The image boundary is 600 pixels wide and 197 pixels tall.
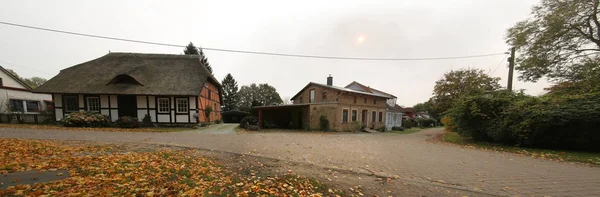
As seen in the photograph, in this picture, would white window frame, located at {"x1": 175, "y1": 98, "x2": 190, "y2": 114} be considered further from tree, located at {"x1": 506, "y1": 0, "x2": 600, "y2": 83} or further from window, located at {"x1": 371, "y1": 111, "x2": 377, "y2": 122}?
tree, located at {"x1": 506, "y1": 0, "x2": 600, "y2": 83}

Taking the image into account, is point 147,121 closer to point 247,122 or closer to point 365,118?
point 247,122

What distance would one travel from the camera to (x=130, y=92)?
1616 centimetres

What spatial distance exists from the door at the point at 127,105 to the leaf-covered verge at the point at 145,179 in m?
12.8

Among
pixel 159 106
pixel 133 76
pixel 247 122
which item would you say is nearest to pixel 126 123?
pixel 159 106

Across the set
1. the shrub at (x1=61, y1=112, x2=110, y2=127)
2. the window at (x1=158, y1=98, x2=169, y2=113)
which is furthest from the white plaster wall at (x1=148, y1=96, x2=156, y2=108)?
the shrub at (x1=61, y1=112, x2=110, y2=127)

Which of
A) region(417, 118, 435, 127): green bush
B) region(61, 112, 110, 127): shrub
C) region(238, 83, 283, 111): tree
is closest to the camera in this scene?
region(61, 112, 110, 127): shrub

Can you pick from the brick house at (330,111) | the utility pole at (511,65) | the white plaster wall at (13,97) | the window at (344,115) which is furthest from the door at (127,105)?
the utility pole at (511,65)

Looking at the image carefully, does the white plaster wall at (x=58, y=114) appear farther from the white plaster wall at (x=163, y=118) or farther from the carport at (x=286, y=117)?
the carport at (x=286, y=117)

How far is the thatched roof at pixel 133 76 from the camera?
16.3m

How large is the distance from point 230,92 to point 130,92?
30.3m

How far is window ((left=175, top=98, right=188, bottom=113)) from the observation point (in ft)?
56.2

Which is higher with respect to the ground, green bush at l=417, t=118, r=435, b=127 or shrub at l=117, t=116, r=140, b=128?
shrub at l=117, t=116, r=140, b=128

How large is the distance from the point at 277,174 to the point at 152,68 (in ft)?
65.7

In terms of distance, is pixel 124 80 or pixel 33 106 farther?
pixel 33 106
